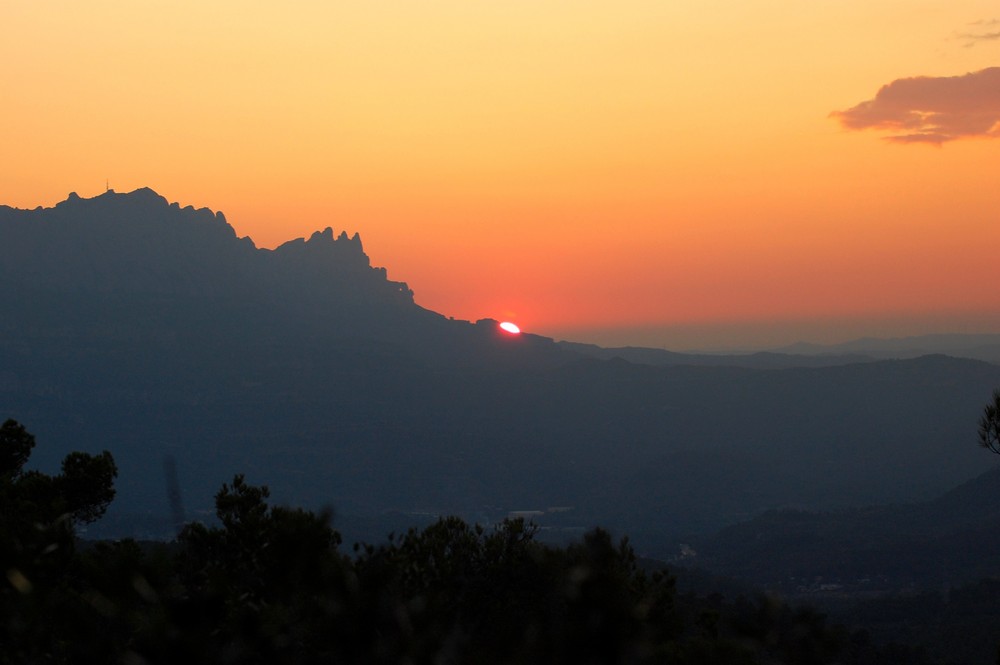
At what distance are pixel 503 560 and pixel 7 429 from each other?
93.0ft

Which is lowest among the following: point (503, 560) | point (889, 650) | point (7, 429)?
point (889, 650)

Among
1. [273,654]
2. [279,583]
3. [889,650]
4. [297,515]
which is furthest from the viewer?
A: [889,650]

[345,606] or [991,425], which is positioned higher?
[991,425]

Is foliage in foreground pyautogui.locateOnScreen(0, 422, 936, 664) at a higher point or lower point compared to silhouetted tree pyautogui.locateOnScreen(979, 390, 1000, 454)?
lower

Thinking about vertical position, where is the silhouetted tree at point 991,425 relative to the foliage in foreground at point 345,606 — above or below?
above

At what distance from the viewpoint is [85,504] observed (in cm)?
4925

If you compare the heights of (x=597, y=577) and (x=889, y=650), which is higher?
(x=597, y=577)

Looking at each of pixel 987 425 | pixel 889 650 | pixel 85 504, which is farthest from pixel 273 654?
pixel 889 650

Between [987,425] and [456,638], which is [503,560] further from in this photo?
[456,638]

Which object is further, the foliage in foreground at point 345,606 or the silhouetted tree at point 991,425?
the silhouetted tree at point 991,425

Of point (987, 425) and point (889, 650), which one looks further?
point (889, 650)

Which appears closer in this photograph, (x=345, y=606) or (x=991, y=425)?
(x=345, y=606)

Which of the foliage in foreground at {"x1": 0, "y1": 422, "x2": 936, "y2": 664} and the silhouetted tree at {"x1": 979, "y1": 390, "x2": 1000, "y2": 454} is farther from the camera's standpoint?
the silhouetted tree at {"x1": 979, "y1": 390, "x2": 1000, "y2": 454}

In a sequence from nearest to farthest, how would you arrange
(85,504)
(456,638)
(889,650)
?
(456,638) < (85,504) < (889,650)
